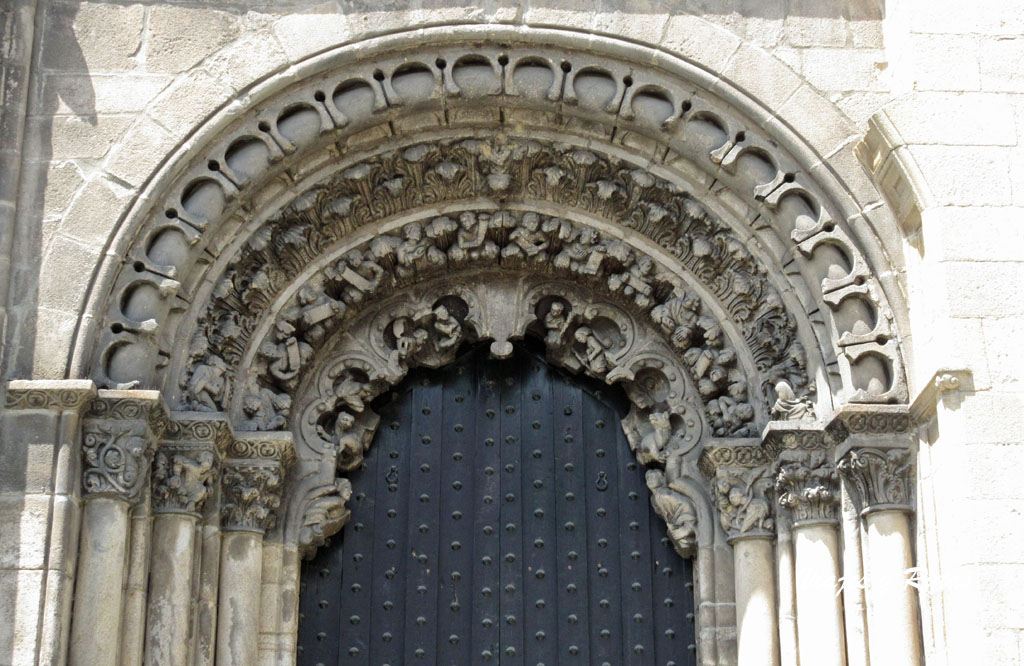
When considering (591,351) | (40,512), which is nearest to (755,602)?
(591,351)

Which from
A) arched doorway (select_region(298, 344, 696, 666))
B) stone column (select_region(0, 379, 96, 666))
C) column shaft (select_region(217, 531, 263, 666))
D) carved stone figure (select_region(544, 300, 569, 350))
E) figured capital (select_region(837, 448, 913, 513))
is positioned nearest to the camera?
stone column (select_region(0, 379, 96, 666))

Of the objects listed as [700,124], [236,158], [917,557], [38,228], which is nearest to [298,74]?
[236,158]

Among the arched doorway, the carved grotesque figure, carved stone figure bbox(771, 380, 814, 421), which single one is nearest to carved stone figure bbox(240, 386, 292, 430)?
the arched doorway

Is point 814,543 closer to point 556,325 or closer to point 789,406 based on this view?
point 789,406

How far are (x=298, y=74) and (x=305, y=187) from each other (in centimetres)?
63

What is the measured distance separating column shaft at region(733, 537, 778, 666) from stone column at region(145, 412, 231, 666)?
2757 millimetres

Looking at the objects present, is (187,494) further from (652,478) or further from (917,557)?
(917,557)

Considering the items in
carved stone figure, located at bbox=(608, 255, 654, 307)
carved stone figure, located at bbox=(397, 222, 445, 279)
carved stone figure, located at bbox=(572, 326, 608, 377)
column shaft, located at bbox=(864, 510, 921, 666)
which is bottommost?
column shaft, located at bbox=(864, 510, 921, 666)

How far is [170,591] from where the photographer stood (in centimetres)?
769

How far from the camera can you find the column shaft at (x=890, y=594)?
743 cm

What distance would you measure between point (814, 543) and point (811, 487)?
28 centimetres

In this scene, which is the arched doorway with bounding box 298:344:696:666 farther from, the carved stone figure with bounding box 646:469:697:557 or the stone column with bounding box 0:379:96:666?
the stone column with bounding box 0:379:96:666

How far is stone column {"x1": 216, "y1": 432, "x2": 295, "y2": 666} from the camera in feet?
26.2

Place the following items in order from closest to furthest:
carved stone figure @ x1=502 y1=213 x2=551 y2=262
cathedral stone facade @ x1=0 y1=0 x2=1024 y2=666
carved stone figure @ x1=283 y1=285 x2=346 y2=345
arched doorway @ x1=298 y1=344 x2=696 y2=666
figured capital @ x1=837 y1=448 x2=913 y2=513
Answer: cathedral stone facade @ x1=0 y1=0 x2=1024 y2=666 < figured capital @ x1=837 y1=448 x2=913 y2=513 < arched doorway @ x1=298 y1=344 x2=696 y2=666 < carved stone figure @ x1=283 y1=285 x2=346 y2=345 < carved stone figure @ x1=502 y1=213 x2=551 y2=262
